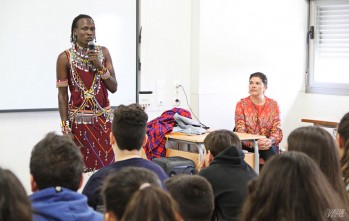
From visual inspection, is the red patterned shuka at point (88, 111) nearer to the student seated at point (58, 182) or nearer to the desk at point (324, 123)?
the student seated at point (58, 182)

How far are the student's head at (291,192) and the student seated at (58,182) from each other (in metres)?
0.58

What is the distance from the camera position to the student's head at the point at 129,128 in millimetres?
2668

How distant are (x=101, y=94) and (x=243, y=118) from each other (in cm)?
209

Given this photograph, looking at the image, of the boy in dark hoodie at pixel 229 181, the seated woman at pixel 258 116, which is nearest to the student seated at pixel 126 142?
the boy in dark hoodie at pixel 229 181

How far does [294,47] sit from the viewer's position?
6543mm

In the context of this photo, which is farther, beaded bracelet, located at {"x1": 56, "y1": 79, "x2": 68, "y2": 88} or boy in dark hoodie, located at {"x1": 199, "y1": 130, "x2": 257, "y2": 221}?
beaded bracelet, located at {"x1": 56, "y1": 79, "x2": 68, "y2": 88}

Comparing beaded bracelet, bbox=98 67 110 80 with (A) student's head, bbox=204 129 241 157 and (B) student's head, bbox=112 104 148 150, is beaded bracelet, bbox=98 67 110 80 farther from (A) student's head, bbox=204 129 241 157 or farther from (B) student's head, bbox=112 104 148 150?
(A) student's head, bbox=204 129 241 157

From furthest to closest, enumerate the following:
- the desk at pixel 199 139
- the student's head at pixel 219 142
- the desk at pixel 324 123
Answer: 1. the desk at pixel 324 123
2. the desk at pixel 199 139
3. the student's head at pixel 219 142

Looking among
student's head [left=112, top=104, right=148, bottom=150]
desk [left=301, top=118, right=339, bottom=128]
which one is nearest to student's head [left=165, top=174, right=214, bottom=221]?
student's head [left=112, top=104, right=148, bottom=150]

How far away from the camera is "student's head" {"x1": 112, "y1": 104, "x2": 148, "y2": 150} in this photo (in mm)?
2668

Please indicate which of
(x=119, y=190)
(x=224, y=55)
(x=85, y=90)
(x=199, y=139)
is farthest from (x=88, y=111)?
(x=224, y=55)

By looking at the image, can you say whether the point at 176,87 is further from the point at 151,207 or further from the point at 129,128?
the point at 151,207

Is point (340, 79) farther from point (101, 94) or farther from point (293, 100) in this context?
point (101, 94)

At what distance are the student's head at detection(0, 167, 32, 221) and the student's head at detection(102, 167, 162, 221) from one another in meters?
0.27
